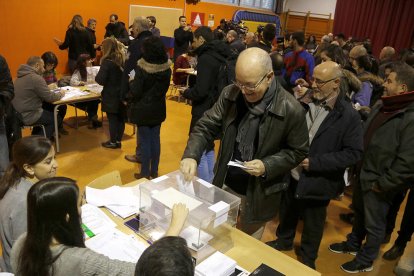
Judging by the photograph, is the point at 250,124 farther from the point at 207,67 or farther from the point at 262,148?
the point at 207,67

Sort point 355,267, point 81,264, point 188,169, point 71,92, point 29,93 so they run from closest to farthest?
point 81,264 → point 188,169 → point 355,267 → point 29,93 → point 71,92

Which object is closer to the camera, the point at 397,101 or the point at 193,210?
the point at 193,210

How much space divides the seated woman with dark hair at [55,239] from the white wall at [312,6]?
49.6 feet

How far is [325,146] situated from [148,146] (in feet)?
7.03

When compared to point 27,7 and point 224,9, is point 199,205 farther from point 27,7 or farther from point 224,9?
point 224,9

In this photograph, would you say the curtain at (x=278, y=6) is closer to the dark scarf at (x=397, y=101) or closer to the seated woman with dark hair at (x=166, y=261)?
the dark scarf at (x=397, y=101)

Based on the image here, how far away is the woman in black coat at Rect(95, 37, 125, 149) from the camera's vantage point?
4473 millimetres

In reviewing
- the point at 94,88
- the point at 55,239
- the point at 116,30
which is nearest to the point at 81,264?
the point at 55,239

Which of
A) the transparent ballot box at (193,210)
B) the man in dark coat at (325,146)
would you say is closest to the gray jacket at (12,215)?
the transparent ballot box at (193,210)

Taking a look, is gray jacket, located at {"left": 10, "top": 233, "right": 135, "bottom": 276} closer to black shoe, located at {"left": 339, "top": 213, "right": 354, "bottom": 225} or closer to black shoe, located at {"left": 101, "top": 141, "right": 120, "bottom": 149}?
black shoe, located at {"left": 339, "top": 213, "right": 354, "bottom": 225}

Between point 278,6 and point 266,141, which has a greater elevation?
point 278,6

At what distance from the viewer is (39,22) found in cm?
787

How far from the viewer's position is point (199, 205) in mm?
1724

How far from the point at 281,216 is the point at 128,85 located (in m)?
2.40
